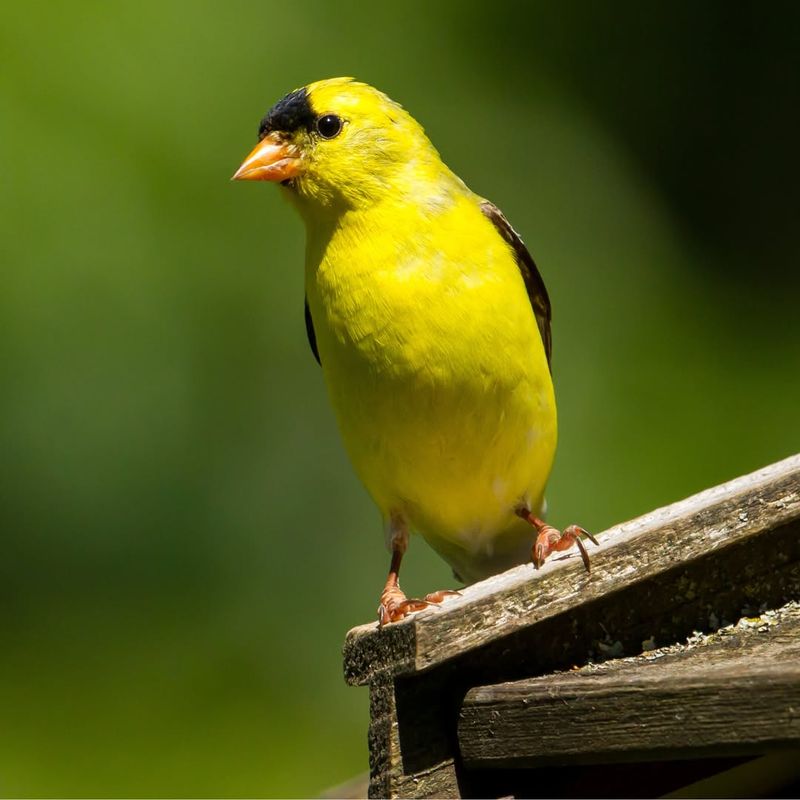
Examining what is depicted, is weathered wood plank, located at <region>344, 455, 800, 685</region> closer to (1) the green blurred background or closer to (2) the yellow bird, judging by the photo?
(2) the yellow bird

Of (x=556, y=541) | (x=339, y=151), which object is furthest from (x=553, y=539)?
(x=339, y=151)

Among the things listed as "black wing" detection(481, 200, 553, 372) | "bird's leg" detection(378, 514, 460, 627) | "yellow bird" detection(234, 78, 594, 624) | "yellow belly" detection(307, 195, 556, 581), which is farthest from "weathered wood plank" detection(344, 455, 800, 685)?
"black wing" detection(481, 200, 553, 372)

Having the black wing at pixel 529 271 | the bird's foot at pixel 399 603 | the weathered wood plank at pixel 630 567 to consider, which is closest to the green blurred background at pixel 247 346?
the black wing at pixel 529 271

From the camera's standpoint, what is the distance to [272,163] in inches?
135

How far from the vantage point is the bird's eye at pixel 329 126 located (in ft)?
11.4

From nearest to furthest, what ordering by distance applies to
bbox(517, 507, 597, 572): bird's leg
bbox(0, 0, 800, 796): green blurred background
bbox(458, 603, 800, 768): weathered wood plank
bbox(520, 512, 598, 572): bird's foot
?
bbox(458, 603, 800, 768): weathered wood plank < bbox(520, 512, 598, 572): bird's foot < bbox(517, 507, 597, 572): bird's leg < bbox(0, 0, 800, 796): green blurred background

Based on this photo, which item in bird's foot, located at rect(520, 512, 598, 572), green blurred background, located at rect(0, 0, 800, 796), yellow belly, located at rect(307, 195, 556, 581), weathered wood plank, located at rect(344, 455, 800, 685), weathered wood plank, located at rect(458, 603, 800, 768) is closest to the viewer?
weathered wood plank, located at rect(458, 603, 800, 768)

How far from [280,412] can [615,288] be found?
1140 mm

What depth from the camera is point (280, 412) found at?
4766mm

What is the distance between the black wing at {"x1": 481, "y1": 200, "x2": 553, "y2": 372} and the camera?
3.44 meters

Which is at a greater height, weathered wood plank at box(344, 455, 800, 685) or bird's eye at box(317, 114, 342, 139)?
bird's eye at box(317, 114, 342, 139)

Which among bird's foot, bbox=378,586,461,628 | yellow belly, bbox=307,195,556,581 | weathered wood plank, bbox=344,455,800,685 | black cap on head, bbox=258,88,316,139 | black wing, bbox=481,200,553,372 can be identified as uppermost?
black cap on head, bbox=258,88,316,139

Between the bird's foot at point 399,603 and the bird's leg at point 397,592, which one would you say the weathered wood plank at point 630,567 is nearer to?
the bird's foot at point 399,603

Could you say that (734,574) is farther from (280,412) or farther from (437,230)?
(280,412)
